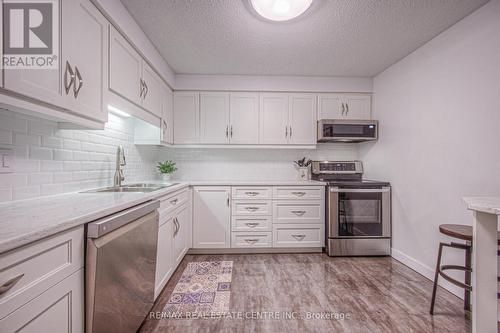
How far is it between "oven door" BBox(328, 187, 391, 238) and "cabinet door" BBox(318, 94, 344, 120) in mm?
1102

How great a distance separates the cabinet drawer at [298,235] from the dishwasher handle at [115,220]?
1.83 meters

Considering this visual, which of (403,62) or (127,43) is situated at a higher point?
(403,62)

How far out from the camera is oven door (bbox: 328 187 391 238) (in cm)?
282

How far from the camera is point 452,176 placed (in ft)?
6.57

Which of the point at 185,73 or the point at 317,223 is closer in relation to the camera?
the point at 317,223

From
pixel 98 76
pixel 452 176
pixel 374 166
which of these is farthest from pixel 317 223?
pixel 98 76

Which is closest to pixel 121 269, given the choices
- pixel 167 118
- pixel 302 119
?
pixel 167 118

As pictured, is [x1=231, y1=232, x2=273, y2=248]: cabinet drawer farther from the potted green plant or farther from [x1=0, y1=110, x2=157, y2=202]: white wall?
[x1=0, y1=110, x2=157, y2=202]: white wall

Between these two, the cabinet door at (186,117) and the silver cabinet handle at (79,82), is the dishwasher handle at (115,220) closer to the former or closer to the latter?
the silver cabinet handle at (79,82)

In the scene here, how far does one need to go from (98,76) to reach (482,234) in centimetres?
241

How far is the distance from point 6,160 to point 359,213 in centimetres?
323

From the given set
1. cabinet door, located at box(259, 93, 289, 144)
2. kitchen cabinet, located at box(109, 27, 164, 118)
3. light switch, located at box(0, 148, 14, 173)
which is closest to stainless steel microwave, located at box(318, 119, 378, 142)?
cabinet door, located at box(259, 93, 289, 144)

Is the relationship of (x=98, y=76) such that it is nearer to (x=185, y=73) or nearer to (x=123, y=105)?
(x=123, y=105)

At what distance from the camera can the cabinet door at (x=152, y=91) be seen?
221cm
